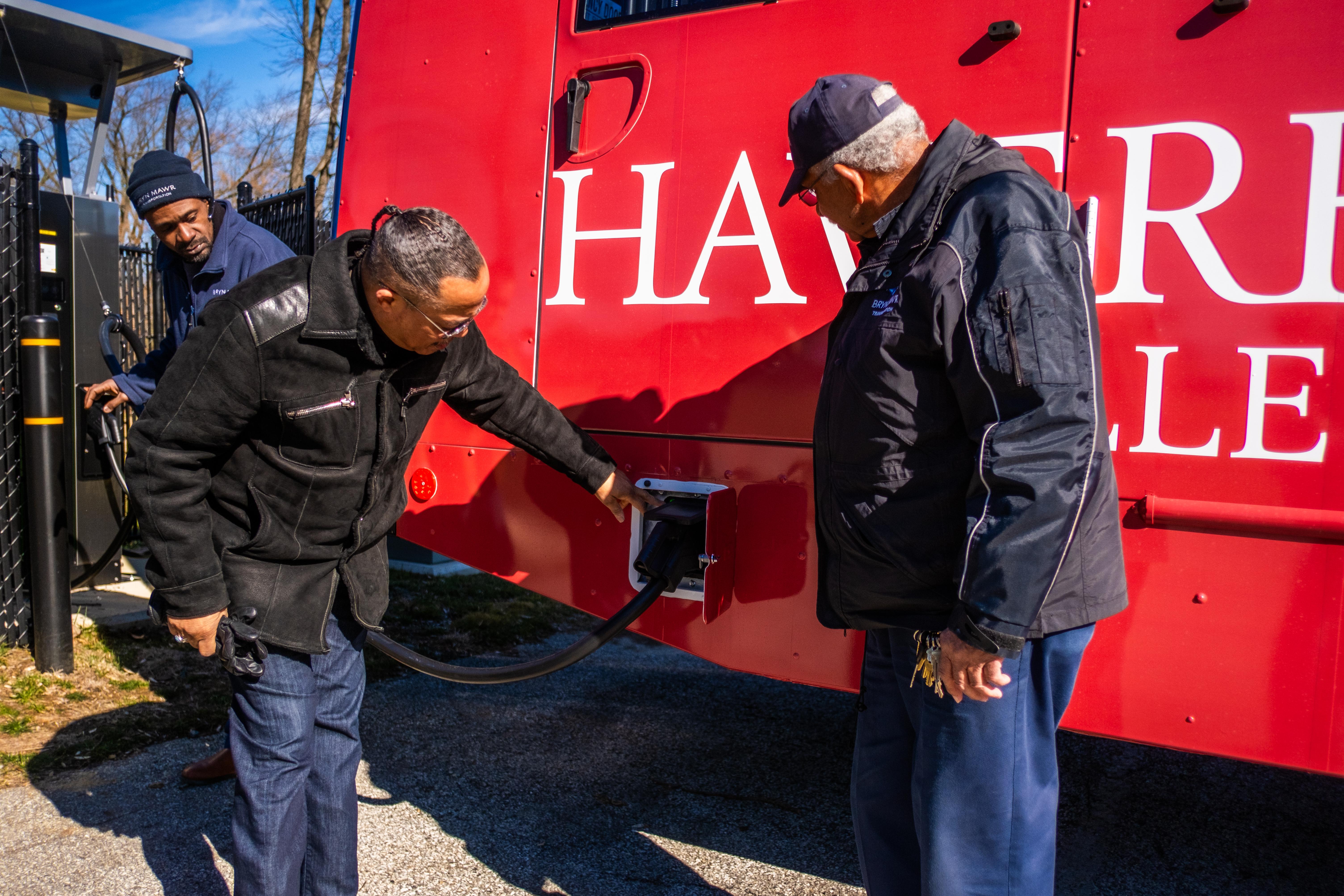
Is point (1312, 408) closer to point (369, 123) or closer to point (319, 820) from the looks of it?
point (319, 820)

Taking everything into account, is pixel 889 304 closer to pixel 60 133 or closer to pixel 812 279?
pixel 812 279

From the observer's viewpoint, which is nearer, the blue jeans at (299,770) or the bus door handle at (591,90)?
the blue jeans at (299,770)

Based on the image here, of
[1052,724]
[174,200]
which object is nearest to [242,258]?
[174,200]

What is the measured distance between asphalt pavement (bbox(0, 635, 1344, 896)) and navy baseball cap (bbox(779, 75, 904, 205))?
1756 mm

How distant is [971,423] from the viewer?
135cm

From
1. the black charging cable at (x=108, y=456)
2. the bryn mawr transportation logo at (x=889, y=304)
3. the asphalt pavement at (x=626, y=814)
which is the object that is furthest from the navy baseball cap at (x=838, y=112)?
the black charging cable at (x=108, y=456)

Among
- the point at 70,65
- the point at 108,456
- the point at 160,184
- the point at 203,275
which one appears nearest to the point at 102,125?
the point at 70,65

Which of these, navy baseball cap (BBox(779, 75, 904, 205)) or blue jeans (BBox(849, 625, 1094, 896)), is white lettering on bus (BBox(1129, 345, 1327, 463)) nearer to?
blue jeans (BBox(849, 625, 1094, 896))

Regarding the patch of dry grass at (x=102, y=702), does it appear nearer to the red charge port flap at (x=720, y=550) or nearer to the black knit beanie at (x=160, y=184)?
the black knit beanie at (x=160, y=184)

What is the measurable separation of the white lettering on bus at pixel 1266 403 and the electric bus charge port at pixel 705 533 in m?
1.01

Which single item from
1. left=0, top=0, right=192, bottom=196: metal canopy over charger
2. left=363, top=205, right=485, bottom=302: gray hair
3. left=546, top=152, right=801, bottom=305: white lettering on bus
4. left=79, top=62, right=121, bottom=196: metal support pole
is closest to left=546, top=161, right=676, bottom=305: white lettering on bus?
left=546, top=152, right=801, bottom=305: white lettering on bus

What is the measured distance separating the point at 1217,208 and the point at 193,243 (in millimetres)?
2737

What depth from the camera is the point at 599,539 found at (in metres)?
2.31

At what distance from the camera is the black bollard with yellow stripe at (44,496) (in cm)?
349
